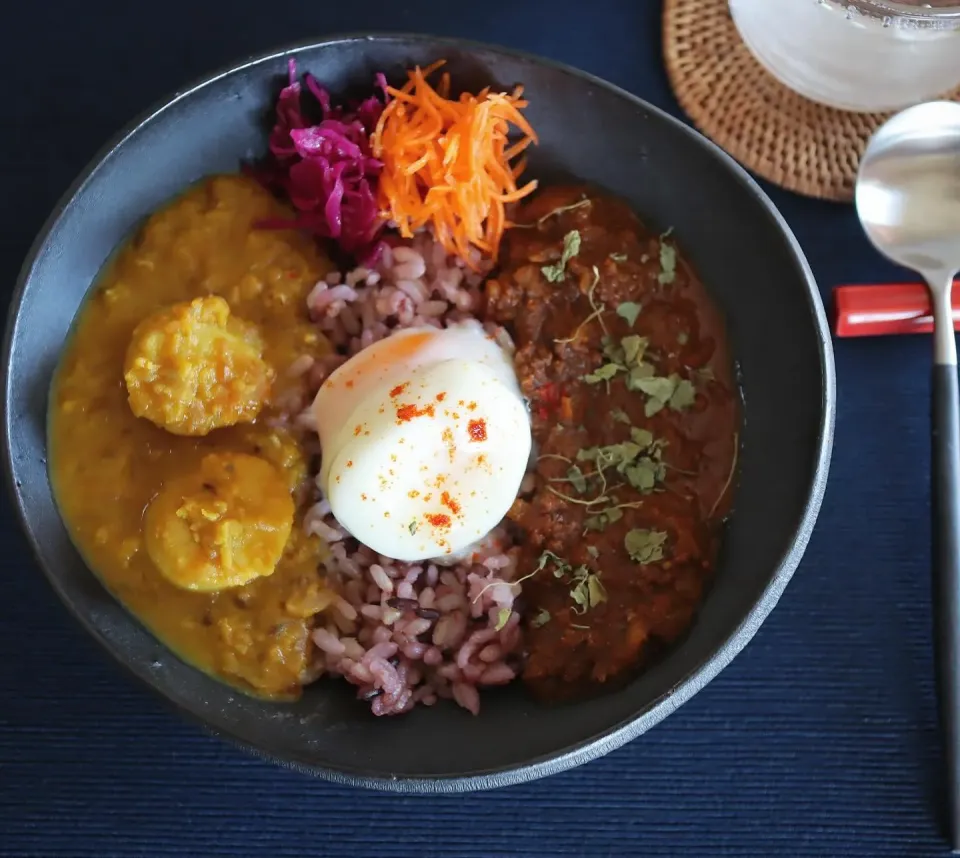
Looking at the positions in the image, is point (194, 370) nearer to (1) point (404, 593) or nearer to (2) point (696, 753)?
(1) point (404, 593)

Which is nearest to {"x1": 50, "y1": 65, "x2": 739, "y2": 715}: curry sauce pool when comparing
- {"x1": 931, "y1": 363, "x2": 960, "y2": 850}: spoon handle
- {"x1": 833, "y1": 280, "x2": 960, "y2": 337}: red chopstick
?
{"x1": 833, "y1": 280, "x2": 960, "y2": 337}: red chopstick

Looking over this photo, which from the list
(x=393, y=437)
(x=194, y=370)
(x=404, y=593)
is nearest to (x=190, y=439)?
(x=194, y=370)

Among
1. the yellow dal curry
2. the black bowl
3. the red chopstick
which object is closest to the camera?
the black bowl

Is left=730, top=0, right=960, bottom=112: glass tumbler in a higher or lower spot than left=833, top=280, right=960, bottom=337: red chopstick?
higher

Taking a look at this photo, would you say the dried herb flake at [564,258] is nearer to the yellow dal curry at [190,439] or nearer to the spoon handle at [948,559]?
the yellow dal curry at [190,439]

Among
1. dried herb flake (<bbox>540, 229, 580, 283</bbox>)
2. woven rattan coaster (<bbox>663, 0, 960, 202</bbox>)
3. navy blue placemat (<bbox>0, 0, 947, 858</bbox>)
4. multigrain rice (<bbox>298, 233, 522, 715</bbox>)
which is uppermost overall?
woven rattan coaster (<bbox>663, 0, 960, 202</bbox>)

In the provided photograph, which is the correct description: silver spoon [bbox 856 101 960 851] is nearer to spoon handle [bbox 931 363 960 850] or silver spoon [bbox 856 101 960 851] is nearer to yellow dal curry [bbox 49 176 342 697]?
spoon handle [bbox 931 363 960 850]
